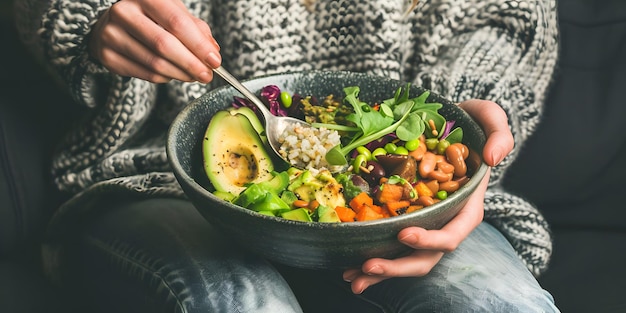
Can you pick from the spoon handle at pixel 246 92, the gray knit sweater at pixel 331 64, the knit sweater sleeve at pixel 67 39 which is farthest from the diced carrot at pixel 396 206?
the knit sweater sleeve at pixel 67 39

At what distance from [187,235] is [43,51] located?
344 millimetres

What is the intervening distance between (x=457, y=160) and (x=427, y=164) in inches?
1.4

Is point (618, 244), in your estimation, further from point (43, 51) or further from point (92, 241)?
point (43, 51)

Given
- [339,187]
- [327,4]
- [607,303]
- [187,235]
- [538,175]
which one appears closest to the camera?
[339,187]

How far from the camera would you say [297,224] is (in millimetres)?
619

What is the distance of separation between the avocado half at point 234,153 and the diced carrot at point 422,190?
178 mm

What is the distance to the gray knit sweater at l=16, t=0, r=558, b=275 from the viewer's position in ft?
3.11

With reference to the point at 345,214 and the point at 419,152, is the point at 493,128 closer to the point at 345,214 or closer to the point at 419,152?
the point at 419,152

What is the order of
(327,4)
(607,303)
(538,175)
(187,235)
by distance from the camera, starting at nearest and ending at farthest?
(187,235), (607,303), (327,4), (538,175)

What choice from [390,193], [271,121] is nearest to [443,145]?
[390,193]

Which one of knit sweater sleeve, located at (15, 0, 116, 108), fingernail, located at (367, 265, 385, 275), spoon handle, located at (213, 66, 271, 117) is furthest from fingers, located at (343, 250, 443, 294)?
knit sweater sleeve, located at (15, 0, 116, 108)

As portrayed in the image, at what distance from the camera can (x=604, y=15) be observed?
46.3 inches

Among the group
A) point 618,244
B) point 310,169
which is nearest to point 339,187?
point 310,169

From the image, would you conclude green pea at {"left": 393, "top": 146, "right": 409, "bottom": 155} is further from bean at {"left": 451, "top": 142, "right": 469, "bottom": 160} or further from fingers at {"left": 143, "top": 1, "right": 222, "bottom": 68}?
fingers at {"left": 143, "top": 1, "right": 222, "bottom": 68}
